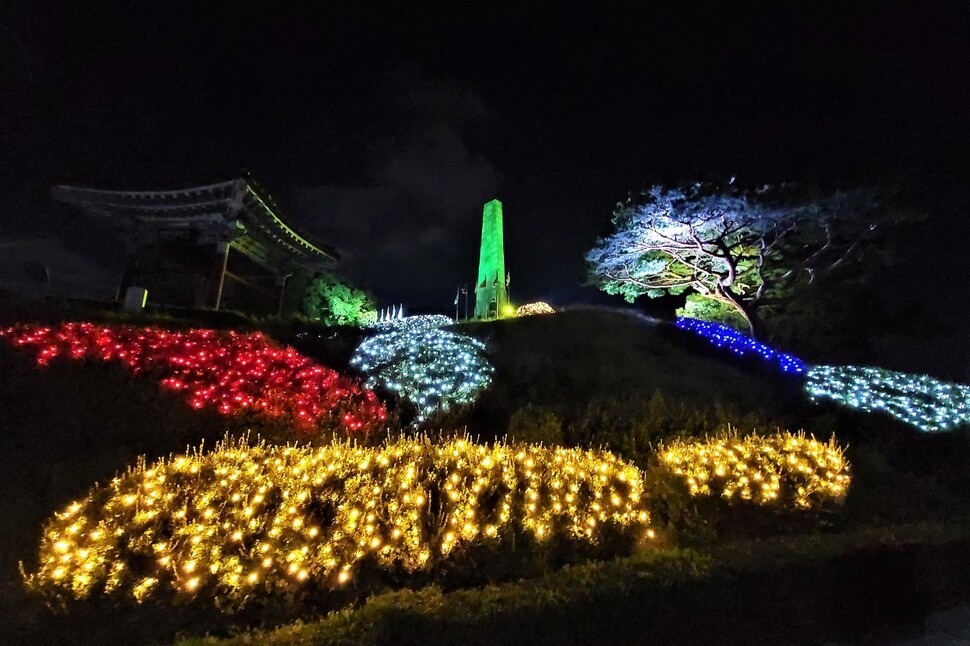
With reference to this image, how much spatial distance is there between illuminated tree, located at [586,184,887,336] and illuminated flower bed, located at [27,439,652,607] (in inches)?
601

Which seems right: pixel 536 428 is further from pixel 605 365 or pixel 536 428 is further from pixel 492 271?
pixel 492 271

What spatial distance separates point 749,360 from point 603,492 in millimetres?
12666

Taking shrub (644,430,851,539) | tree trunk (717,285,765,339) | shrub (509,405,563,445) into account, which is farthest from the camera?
tree trunk (717,285,765,339)

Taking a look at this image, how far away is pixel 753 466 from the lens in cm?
629

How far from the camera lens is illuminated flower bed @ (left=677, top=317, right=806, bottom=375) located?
51.3 ft

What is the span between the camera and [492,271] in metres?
24.9

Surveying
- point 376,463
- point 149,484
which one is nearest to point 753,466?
point 376,463

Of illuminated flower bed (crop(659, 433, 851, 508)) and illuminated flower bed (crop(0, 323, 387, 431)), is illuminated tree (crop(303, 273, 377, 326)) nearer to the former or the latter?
illuminated flower bed (crop(0, 323, 387, 431))

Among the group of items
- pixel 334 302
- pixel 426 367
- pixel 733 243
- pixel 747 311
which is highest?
pixel 733 243

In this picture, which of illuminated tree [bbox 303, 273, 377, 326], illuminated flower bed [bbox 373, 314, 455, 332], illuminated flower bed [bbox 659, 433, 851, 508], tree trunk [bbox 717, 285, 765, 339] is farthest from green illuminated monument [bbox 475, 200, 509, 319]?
illuminated flower bed [bbox 659, 433, 851, 508]

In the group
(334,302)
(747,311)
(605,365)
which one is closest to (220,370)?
(605,365)

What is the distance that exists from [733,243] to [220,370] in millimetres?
18577

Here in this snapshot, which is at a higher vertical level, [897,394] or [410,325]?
[410,325]

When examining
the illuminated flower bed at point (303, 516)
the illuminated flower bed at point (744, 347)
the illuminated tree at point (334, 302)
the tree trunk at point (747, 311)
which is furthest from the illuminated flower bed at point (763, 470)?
the illuminated tree at point (334, 302)
